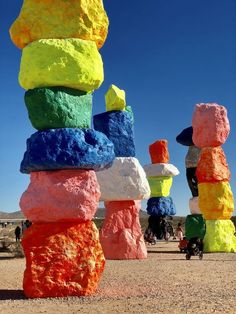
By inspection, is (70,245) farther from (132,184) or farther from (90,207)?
(132,184)

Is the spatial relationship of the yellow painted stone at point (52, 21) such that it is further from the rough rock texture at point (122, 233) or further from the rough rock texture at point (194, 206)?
the rough rock texture at point (194, 206)

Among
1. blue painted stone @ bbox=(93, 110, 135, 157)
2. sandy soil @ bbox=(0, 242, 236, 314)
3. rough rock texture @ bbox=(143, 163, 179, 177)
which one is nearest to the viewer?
sandy soil @ bbox=(0, 242, 236, 314)

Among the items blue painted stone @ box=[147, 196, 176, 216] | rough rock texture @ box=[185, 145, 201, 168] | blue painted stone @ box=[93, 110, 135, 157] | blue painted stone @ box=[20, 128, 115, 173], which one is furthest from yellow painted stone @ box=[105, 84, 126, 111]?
blue painted stone @ box=[147, 196, 176, 216]

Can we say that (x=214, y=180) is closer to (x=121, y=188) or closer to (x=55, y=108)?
(x=121, y=188)

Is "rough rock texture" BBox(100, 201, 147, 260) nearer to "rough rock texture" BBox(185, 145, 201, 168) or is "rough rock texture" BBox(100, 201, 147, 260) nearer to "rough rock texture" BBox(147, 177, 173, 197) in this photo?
"rough rock texture" BBox(185, 145, 201, 168)

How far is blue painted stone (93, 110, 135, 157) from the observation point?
1562cm

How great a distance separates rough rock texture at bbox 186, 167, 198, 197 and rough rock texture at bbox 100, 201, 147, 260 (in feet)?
18.1

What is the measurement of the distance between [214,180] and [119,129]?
437 centimetres

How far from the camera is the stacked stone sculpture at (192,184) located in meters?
20.4

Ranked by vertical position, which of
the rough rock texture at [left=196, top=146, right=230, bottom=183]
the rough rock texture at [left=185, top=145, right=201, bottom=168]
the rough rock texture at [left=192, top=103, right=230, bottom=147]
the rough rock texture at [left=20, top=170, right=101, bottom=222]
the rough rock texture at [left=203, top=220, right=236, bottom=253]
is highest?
the rough rock texture at [left=192, top=103, right=230, bottom=147]

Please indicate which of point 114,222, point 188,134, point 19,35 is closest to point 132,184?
point 114,222

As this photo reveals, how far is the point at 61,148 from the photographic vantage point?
848 centimetres

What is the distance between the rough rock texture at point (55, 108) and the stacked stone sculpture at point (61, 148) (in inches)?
0.7

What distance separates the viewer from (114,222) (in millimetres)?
15703
